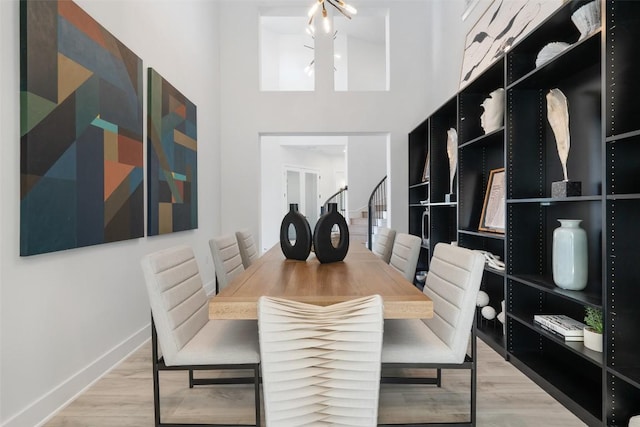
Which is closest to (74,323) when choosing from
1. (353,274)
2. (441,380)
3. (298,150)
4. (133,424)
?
(133,424)

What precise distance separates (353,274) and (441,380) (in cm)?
96

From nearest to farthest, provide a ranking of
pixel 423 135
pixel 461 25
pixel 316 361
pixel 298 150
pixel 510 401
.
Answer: pixel 316 361 → pixel 510 401 → pixel 461 25 → pixel 423 135 → pixel 298 150

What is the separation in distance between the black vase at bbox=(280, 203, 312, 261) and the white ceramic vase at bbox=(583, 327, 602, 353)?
1.57 m

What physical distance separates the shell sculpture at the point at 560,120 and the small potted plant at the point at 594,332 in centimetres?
81

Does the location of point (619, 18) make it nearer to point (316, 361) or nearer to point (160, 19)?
point (316, 361)

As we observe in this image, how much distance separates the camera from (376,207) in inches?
301

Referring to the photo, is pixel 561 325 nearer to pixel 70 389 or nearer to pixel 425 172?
pixel 70 389

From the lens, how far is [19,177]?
1.73 m

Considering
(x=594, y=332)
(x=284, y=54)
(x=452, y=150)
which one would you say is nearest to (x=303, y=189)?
(x=284, y=54)

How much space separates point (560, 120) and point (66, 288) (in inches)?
121

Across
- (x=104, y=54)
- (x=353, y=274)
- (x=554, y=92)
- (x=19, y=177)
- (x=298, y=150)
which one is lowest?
(x=353, y=274)

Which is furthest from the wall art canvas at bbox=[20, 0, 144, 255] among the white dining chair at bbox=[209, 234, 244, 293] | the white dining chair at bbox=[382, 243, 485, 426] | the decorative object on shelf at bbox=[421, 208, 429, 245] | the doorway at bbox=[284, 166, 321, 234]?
the doorway at bbox=[284, 166, 321, 234]

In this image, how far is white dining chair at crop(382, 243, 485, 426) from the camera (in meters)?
1.55

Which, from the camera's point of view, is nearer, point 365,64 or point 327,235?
point 327,235
